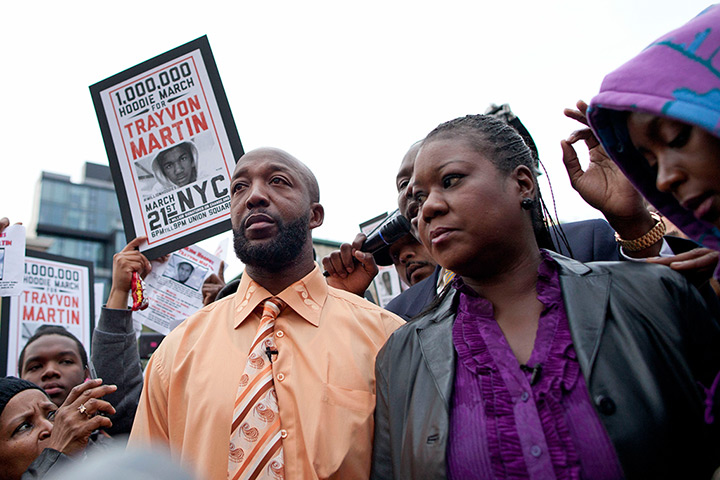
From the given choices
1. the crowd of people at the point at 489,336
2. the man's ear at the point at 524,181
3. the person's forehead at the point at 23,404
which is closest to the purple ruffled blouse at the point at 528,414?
the crowd of people at the point at 489,336

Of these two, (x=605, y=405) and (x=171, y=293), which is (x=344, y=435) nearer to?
(x=605, y=405)

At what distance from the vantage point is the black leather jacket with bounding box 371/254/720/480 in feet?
4.69

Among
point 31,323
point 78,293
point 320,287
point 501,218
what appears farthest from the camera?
point 78,293

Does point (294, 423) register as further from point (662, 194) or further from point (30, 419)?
point (30, 419)

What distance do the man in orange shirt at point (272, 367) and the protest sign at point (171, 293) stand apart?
1.47 metres

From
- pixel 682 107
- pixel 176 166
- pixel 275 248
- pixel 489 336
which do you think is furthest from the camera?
pixel 176 166

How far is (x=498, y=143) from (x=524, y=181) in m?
0.17

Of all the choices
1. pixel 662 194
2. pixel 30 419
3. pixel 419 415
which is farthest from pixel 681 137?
pixel 30 419

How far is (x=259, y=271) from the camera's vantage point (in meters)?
2.70

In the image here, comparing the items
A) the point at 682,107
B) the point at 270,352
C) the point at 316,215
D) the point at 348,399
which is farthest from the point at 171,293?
the point at 682,107

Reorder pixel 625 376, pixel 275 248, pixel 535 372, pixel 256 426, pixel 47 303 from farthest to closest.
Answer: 1. pixel 47 303
2. pixel 275 248
3. pixel 256 426
4. pixel 535 372
5. pixel 625 376

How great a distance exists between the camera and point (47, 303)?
207 inches

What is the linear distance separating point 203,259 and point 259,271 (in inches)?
79.1

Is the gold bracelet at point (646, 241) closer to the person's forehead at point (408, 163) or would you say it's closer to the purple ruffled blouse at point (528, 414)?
the purple ruffled blouse at point (528, 414)
